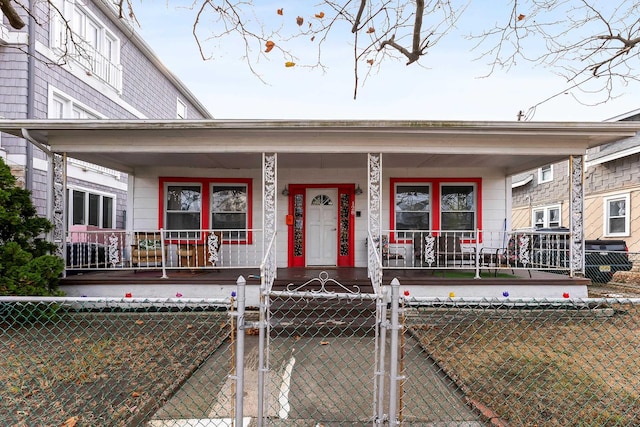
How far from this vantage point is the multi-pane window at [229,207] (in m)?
8.96

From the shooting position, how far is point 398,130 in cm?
623

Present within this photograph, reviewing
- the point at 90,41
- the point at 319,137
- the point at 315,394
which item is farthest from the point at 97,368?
the point at 90,41

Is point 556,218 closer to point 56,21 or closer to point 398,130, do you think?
point 398,130

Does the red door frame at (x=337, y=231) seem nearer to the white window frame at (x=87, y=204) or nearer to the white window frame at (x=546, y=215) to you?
the white window frame at (x=87, y=204)

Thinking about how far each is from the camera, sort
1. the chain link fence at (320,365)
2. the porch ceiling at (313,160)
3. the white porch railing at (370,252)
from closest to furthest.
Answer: the chain link fence at (320,365) < the white porch railing at (370,252) < the porch ceiling at (313,160)

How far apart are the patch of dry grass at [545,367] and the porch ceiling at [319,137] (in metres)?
3.01

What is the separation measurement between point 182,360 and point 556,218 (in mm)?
15492

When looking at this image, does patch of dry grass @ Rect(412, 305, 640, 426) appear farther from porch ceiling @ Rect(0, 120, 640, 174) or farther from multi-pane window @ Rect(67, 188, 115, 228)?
multi-pane window @ Rect(67, 188, 115, 228)

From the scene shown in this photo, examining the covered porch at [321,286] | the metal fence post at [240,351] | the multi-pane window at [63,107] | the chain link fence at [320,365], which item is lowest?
the chain link fence at [320,365]

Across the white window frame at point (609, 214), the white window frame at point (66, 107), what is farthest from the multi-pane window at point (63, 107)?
the white window frame at point (609, 214)

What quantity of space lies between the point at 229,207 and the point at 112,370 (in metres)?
5.48

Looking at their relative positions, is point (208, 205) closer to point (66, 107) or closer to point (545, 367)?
point (66, 107)

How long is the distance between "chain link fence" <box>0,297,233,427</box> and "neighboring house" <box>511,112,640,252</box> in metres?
10.2

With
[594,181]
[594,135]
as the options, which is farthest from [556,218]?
[594,135]
